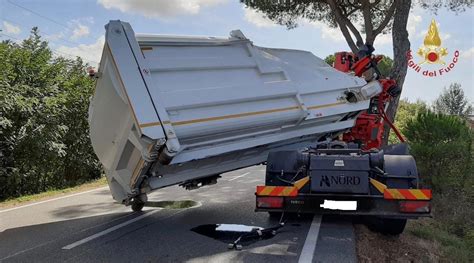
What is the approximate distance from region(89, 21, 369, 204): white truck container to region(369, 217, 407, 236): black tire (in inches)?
60.9

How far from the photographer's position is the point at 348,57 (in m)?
8.15

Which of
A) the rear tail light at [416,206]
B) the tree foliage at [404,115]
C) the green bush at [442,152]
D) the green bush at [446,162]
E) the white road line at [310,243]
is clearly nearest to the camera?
the white road line at [310,243]

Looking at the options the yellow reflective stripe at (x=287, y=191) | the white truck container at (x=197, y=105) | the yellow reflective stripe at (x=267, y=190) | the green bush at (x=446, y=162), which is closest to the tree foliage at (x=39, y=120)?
the white truck container at (x=197, y=105)

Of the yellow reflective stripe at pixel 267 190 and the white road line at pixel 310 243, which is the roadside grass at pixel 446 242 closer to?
the white road line at pixel 310 243

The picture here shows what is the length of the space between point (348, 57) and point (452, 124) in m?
3.50

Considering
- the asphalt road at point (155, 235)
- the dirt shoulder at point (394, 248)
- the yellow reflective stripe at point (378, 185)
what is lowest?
the dirt shoulder at point (394, 248)

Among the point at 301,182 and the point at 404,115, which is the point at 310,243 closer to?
the point at 301,182

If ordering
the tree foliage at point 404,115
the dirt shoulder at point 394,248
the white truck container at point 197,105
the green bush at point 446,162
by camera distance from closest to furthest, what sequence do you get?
the white truck container at point 197,105 → the dirt shoulder at point 394,248 → the green bush at point 446,162 → the tree foliage at point 404,115

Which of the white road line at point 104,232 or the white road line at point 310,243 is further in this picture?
the white road line at point 104,232

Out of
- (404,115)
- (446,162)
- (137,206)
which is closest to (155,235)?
(137,206)

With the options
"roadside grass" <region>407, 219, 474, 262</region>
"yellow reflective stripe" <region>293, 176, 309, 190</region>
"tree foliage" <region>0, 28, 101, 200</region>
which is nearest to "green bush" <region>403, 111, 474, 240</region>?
"roadside grass" <region>407, 219, 474, 262</region>

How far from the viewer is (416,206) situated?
18.1 feet

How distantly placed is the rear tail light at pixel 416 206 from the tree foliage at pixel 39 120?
884cm

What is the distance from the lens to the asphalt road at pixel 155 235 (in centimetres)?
510
